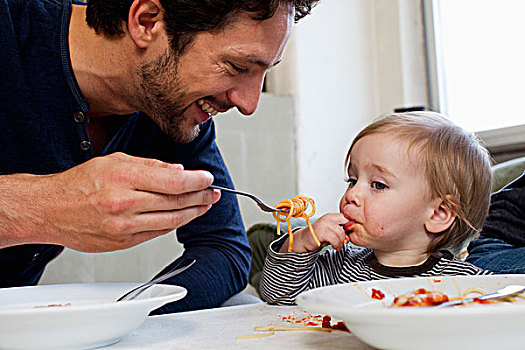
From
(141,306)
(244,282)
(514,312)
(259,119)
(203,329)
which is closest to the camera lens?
(514,312)

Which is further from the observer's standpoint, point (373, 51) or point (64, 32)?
point (373, 51)

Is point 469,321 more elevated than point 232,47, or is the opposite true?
point 232,47

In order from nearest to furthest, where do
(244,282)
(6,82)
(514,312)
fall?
(514,312), (6,82), (244,282)

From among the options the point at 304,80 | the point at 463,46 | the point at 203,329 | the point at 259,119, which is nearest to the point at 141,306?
the point at 203,329

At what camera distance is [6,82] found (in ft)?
4.06

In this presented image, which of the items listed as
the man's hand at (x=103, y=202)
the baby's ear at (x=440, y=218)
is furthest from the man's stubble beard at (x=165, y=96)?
the baby's ear at (x=440, y=218)

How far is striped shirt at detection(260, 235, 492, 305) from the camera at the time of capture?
45.1 inches

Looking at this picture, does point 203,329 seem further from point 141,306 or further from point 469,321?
point 469,321

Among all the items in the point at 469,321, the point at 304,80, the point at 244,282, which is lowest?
the point at 244,282

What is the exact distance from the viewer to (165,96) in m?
1.38

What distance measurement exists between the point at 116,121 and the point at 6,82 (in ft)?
1.08

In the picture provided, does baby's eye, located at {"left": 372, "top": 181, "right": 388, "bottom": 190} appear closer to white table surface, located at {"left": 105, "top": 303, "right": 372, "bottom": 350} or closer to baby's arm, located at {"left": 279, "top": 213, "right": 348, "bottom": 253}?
baby's arm, located at {"left": 279, "top": 213, "right": 348, "bottom": 253}

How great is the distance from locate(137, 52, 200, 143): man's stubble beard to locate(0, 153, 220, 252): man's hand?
505 mm

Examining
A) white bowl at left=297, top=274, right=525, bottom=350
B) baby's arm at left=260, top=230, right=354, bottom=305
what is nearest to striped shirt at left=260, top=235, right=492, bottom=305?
baby's arm at left=260, top=230, right=354, bottom=305
